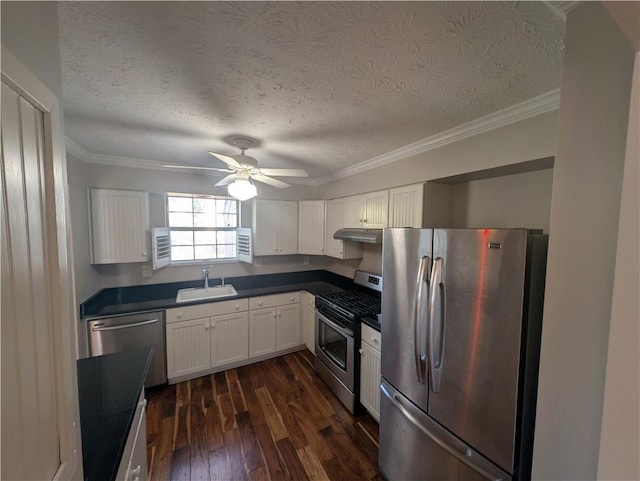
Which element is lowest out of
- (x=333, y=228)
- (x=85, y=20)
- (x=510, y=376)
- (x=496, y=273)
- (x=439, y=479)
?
(x=439, y=479)

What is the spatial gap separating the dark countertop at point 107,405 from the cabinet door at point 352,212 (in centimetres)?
212

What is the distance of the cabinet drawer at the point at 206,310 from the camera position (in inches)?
102

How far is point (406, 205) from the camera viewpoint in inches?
84.7

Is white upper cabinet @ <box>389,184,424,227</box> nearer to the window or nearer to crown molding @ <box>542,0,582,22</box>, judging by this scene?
crown molding @ <box>542,0,582,22</box>

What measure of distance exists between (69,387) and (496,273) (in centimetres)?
156

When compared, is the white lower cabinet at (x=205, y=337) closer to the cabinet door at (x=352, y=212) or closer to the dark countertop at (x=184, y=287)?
the dark countertop at (x=184, y=287)

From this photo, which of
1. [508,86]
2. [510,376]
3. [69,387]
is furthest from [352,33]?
[510,376]

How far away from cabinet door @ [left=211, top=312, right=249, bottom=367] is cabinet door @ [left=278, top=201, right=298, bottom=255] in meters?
1.01

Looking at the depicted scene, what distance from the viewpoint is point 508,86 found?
1230 mm

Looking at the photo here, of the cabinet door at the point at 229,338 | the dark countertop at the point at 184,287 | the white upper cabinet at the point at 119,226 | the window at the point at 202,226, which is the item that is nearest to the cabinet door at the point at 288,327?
the dark countertop at the point at 184,287

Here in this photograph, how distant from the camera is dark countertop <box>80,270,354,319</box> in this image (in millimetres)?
2441

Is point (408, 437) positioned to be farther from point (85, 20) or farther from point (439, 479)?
point (85, 20)

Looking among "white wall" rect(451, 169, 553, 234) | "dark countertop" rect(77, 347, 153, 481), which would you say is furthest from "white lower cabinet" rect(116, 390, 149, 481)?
"white wall" rect(451, 169, 553, 234)

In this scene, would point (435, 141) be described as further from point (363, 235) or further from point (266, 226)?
point (266, 226)
